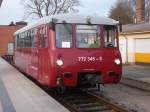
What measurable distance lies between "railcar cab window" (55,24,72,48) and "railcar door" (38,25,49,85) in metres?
0.60

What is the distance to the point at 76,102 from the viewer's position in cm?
1465

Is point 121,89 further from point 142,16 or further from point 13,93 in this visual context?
point 142,16

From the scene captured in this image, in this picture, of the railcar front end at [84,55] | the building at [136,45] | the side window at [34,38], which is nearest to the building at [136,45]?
the building at [136,45]

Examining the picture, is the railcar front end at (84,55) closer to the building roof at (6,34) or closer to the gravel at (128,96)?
the gravel at (128,96)

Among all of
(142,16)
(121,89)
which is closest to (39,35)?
(121,89)

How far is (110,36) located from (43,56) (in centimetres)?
231

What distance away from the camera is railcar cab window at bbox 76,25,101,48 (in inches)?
567

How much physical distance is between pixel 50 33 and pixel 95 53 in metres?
1.57

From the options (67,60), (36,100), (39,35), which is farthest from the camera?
(39,35)

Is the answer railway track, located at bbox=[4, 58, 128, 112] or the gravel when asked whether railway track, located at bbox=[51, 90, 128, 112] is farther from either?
the gravel

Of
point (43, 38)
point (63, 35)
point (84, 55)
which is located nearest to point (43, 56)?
point (43, 38)

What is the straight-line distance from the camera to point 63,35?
1425cm

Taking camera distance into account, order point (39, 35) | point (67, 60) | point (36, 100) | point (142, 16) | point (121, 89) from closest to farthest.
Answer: point (36, 100)
point (67, 60)
point (39, 35)
point (121, 89)
point (142, 16)

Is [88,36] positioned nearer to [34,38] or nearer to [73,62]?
[73,62]
